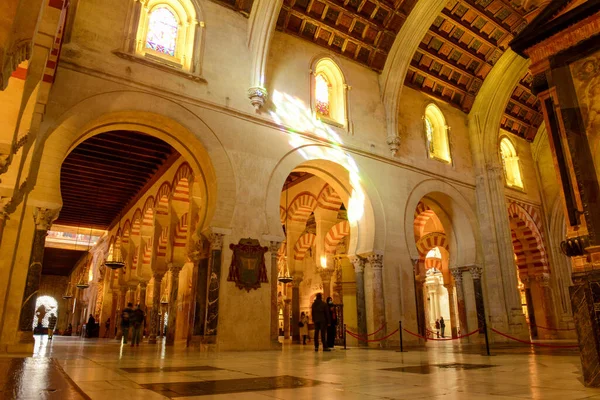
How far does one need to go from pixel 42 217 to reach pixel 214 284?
322 cm

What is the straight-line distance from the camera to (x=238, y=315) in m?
8.60

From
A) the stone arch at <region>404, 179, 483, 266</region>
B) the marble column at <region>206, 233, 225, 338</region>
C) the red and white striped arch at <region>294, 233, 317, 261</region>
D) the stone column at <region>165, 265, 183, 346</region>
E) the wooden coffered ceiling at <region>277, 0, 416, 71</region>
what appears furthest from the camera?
the red and white striped arch at <region>294, 233, 317, 261</region>

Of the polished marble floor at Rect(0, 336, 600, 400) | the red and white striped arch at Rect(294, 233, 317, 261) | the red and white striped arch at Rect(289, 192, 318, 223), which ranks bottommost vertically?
the polished marble floor at Rect(0, 336, 600, 400)

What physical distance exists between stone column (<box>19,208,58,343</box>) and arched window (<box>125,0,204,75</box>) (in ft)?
12.2

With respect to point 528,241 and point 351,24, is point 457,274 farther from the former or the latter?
point 351,24

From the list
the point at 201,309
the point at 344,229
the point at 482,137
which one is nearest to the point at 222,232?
the point at 201,309

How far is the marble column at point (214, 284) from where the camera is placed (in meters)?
8.30

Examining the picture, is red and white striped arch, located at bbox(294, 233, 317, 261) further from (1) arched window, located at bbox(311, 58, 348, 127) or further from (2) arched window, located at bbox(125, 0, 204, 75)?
Answer: (2) arched window, located at bbox(125, 0, 204, 75)

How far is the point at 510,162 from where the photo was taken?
55.4ft

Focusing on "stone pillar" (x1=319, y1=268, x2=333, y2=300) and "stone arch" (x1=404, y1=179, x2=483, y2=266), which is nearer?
"stone arch" (x1=404, y1=179, x2=483, y2=266)

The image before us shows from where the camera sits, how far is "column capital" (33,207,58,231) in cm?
711

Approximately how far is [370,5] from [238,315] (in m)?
8.76

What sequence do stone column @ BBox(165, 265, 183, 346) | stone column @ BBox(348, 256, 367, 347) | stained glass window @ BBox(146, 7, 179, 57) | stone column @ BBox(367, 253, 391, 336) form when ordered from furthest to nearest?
stone column @ BBox(165, 265, 183, 346), stone column @ BBox(348, 256, 367, 347), stone column @ BBox(367, 253, 391, 336), stained glass window @ BBox(146, 7, 179, 57)

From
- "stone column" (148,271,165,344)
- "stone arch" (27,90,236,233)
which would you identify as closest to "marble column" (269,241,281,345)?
"stone arch" (27,90,236,233)
